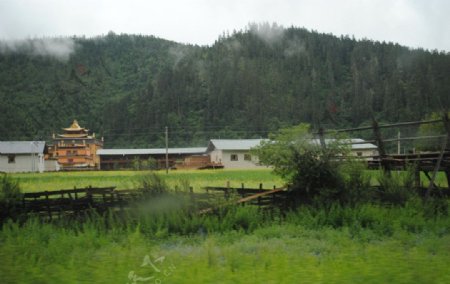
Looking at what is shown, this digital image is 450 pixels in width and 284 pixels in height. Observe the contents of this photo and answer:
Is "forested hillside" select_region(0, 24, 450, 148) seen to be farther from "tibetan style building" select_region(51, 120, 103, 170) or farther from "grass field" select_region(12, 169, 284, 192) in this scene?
"grass field" select_region(12, 169, 284, 192)

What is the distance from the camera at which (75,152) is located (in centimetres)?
5962

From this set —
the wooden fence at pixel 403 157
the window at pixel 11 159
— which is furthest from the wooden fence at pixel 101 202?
the window at pixel 11 159

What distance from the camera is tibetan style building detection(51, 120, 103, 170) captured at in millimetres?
57472

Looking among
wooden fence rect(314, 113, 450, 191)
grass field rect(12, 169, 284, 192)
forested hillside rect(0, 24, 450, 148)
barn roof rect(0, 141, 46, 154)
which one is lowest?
grass field rect(12, 169, 284, 192)

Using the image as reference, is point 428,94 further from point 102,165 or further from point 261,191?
point 261,191

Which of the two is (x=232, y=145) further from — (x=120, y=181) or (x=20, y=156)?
(x=120, y=181)

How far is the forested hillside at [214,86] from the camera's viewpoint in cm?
8462

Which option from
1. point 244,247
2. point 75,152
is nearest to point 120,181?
point 244,247

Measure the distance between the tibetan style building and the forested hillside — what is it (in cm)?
1290

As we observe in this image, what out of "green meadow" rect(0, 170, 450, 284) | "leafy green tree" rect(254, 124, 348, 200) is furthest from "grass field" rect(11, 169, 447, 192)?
"green meadow" rect(0, 170, 450, 284)

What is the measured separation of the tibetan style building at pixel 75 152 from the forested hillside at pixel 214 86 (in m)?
12.9

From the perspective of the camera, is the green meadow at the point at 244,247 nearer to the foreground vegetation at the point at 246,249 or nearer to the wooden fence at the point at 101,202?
the foreground vegetation at the point at 246,249

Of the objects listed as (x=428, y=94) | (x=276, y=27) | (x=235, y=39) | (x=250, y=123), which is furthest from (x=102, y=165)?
(x=276, y=27)

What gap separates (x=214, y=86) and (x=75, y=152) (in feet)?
202
